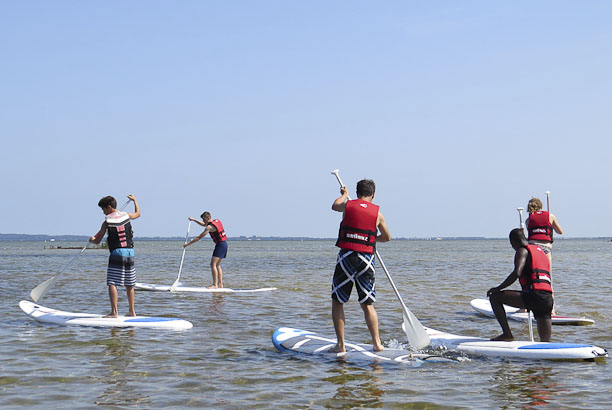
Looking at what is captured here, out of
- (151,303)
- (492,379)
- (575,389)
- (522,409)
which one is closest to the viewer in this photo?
(522,409)

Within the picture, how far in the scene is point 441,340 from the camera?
8820mm

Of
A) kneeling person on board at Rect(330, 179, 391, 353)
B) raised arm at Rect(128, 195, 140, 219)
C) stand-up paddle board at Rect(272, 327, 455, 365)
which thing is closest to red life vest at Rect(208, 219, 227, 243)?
raised arm at Rect(128, 195, 140, 219)

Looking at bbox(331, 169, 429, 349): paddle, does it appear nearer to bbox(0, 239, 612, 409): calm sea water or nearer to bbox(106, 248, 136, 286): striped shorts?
bbox(0, 239, 612, 409): calm sea water

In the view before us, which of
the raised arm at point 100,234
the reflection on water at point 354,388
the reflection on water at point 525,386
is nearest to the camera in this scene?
the reflection on water at point 354,388

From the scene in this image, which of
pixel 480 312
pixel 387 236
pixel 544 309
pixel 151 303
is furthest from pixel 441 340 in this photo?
pixel 151 303

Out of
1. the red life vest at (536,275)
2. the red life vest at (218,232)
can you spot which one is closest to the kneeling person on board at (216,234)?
the red life vest at (218,232)

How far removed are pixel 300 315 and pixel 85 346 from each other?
465 cm

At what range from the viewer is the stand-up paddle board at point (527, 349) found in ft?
25.7

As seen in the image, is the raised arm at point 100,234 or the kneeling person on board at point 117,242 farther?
the kneeling person on board at point 117,242

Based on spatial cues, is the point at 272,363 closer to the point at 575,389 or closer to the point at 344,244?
the point at 344,244

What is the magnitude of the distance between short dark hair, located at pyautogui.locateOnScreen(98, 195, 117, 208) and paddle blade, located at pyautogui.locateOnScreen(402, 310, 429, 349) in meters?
5.10

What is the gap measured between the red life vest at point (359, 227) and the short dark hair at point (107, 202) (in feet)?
14.9

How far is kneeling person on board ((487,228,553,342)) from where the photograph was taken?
821cm

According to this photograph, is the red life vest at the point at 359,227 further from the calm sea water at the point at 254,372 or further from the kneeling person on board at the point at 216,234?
the kneeling person on board at the point at 216,234
